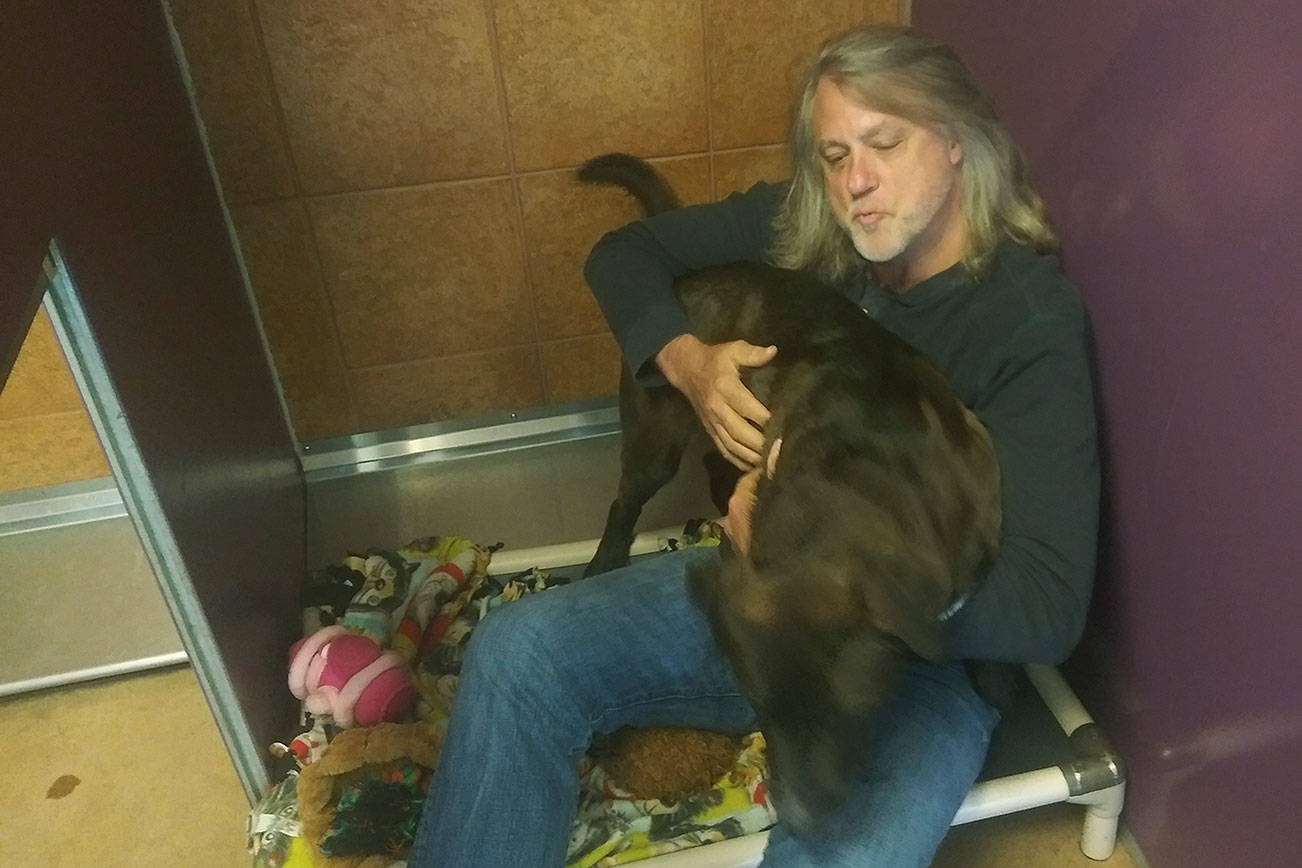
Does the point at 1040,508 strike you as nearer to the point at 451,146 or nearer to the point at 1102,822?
the point at 1102,822

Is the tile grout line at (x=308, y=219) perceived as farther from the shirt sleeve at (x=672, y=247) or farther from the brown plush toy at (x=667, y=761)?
the brown plush toy at (x=667, y=761)

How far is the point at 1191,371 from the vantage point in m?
1.02

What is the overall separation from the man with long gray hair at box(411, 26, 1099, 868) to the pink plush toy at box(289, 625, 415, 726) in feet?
0.90

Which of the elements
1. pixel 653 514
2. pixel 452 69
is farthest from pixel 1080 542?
pixel 452 69

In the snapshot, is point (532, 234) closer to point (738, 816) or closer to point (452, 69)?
point (452, 69)

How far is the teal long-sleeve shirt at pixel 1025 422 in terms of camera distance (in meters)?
1.03

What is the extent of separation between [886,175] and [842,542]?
49 centimetres

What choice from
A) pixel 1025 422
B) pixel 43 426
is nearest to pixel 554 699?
pixel 1025 422

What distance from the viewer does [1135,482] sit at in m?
1.14

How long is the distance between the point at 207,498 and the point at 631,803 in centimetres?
70

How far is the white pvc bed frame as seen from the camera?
1.20 meters

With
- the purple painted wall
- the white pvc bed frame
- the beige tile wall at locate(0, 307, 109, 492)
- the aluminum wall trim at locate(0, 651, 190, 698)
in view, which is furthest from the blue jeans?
the beige tile wall at locate(0, 307, 109, 492)

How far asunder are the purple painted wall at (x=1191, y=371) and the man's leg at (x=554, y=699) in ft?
1.68

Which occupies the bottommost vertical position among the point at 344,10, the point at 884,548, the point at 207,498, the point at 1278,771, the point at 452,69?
the point at 1278,771
